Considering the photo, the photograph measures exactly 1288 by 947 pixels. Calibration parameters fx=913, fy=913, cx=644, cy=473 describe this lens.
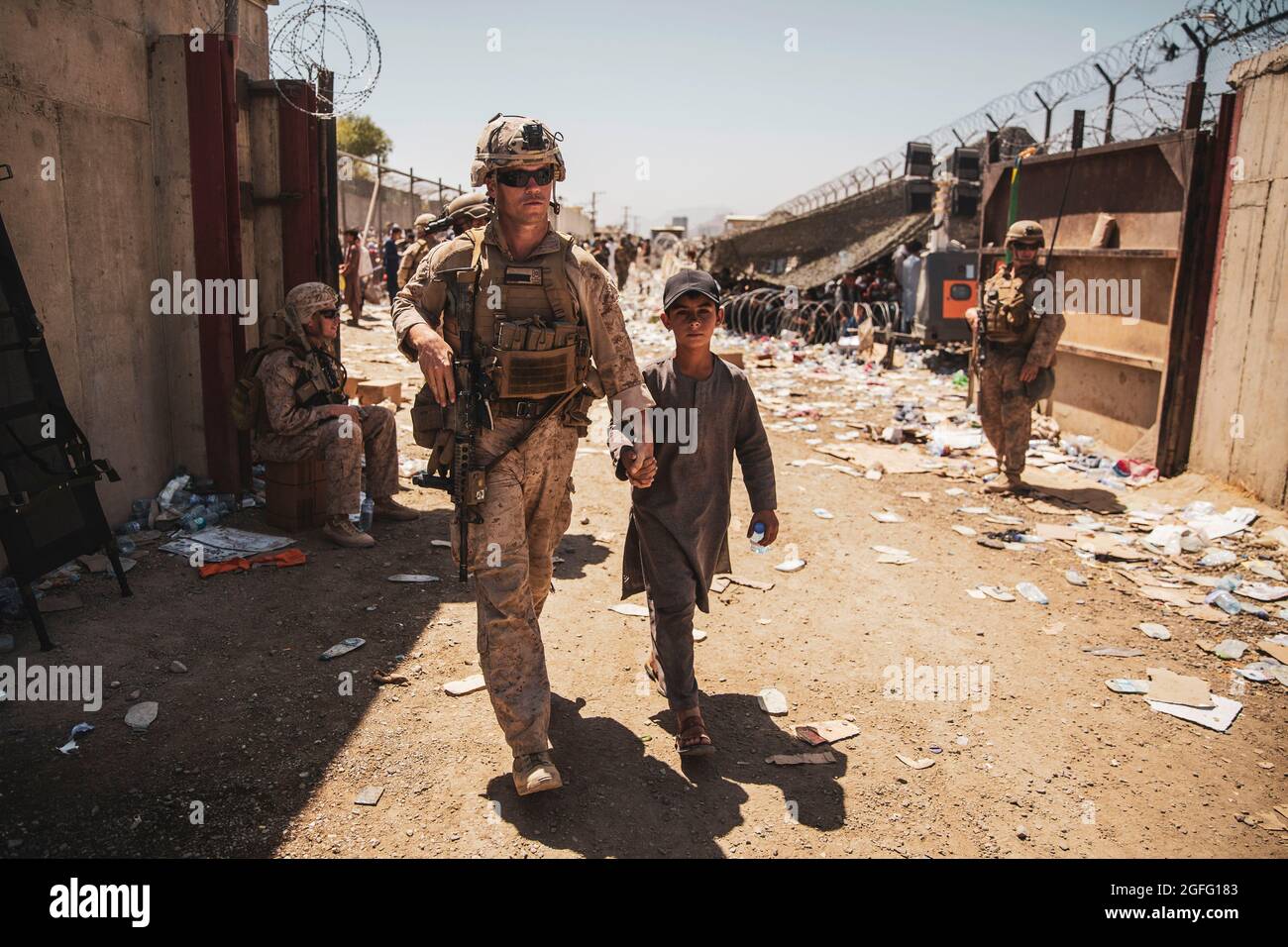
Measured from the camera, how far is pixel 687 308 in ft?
10.3

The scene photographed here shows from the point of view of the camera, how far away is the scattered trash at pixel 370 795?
2844mm

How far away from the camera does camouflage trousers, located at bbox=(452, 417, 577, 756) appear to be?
9.35 feet

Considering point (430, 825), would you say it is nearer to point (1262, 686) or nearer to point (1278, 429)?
point (1262, 686)

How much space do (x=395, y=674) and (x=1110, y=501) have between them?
535 centimetres

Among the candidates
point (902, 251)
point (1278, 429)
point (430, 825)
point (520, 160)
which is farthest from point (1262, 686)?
point (902, 251)

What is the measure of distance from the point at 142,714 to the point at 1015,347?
5980 millimetres

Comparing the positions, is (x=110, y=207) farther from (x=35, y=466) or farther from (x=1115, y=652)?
(x=1115, y=652)

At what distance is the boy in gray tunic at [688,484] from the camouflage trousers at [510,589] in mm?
458

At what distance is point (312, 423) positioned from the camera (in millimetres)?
5141

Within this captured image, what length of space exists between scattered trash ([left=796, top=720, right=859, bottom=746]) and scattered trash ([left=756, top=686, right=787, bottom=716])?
0.14 metres

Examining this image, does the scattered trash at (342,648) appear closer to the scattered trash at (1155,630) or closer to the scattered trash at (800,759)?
the scattered trash at (800,759)

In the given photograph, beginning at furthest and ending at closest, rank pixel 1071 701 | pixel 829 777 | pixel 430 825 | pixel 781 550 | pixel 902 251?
1. pixel 902 251
2. pixel 781 550
3. pixel 1071 701
4. pixel 829 777
5. pixel 430 825

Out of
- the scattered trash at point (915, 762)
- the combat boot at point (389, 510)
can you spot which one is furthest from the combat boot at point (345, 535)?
the scattered trash at point (915, 762)

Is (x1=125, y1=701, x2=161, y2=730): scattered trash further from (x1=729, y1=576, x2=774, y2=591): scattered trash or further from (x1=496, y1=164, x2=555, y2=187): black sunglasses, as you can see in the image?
(x1=729, y1=576, x2=774, y2=591): scattered trash
